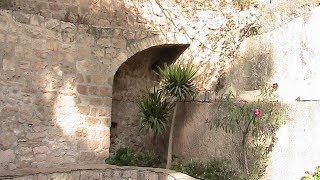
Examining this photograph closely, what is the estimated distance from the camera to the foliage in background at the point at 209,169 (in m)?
6.07

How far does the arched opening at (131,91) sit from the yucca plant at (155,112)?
121cm

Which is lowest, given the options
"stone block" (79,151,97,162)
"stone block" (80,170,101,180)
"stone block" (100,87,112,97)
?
"stone block" (80,170,101,180)

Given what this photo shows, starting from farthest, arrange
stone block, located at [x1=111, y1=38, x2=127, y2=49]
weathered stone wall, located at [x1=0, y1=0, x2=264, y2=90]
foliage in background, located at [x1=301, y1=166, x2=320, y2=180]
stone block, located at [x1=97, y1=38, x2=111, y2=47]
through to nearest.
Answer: weathered stone wall, located at [x1=0, y1=0, x2=264, y2=90] → stone block, located at [x1=111, y1=38, x2=127, y2=49] → stone block, located at [x1=97, y1=38, x2=111, y2=47] → foliage in background, located at [x1=301, y1=166, x2=320, y2=180]

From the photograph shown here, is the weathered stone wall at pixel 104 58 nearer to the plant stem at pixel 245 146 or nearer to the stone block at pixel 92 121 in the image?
the stone block at pixel 92 121

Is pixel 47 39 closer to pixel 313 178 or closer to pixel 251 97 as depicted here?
pixel 251 97

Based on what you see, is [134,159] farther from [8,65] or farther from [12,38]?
[12,38]

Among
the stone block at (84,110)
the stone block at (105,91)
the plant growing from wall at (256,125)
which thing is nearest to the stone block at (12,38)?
the stone block at (84,110)

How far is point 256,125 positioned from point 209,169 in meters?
1.13

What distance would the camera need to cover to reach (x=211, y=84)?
8.59 meters

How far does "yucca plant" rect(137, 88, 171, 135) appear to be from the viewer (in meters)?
7.19

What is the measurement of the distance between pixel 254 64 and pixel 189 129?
1.87 m

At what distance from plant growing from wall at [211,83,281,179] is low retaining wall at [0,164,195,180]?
1086 mm

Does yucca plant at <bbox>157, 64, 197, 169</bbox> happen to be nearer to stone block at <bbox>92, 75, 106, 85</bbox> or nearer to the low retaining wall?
the low retaining wall

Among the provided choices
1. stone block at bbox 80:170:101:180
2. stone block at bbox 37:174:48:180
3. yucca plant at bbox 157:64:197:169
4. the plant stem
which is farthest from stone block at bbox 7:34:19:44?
the plant stem
